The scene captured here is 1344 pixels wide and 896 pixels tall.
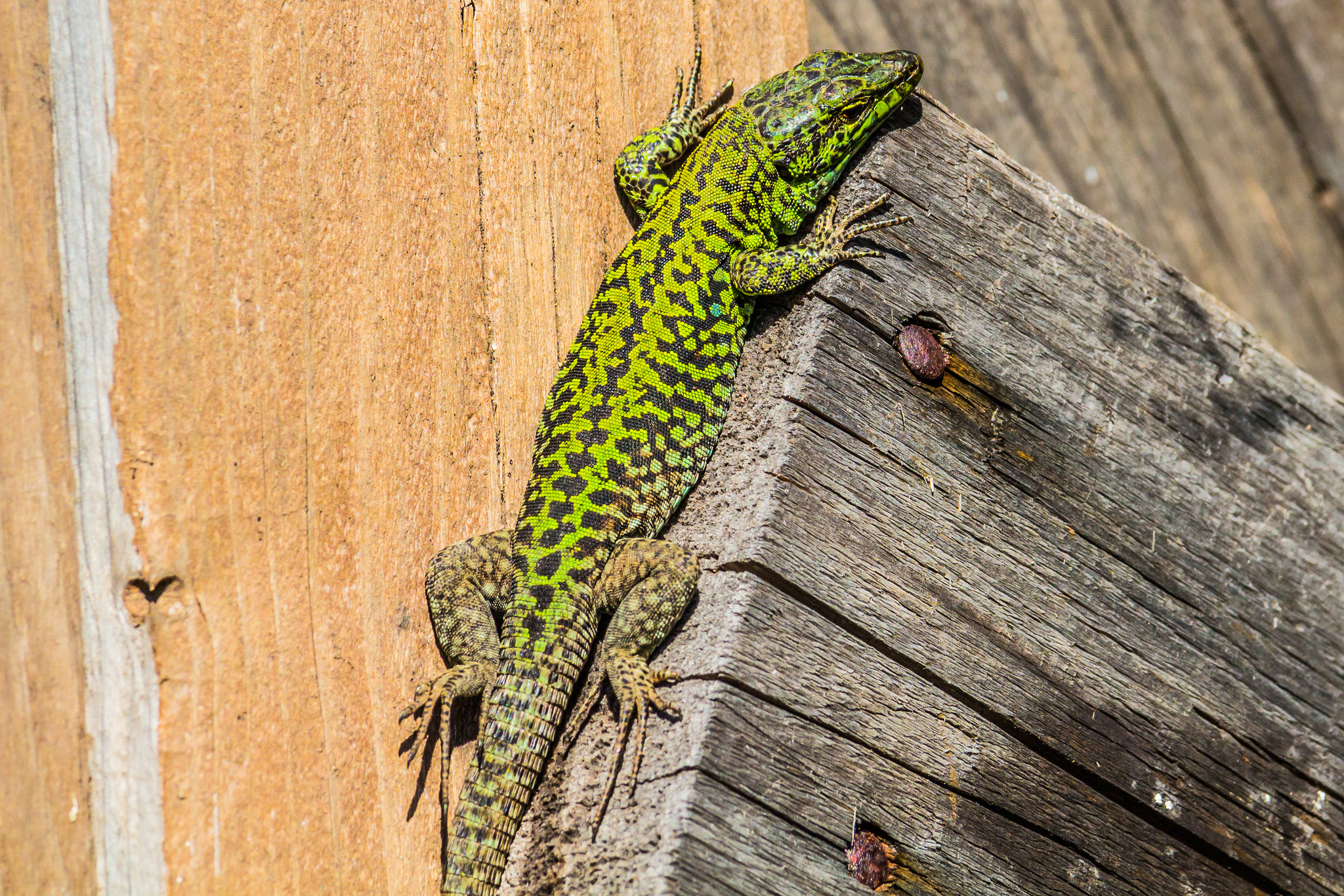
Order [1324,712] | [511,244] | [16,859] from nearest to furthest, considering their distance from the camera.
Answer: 1. [16,859]
2. [511,244]
3. [1324,712]

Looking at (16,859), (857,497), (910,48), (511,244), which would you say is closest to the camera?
(16,859)

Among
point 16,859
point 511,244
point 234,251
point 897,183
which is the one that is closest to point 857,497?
point 897,183

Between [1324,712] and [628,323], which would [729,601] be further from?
[1324,712]

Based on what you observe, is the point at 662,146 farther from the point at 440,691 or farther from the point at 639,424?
the point at 440,691

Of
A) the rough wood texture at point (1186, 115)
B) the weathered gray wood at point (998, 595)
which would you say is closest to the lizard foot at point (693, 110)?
the weathered gray wood at point (998, 595)

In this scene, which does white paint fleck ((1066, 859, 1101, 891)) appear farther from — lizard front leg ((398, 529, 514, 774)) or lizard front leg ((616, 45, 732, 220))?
lizard front leg ((616, 45, 732, 220))

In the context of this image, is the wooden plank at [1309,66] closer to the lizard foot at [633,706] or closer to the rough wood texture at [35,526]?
the lizard foot at [633,706]
